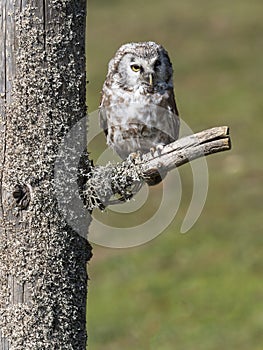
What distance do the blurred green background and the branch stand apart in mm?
4677

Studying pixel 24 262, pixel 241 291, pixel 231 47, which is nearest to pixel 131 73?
pixel 24 262

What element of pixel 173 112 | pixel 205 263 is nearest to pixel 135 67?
pixel 173 112

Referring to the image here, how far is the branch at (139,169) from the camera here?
12.4 feet

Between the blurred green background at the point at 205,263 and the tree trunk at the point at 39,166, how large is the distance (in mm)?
4834

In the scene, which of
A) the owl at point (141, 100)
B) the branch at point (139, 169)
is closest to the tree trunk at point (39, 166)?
the branch at point (139, 169)

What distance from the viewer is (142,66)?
4.92 meters

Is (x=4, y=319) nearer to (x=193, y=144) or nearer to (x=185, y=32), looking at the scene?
(x=193, y=144)

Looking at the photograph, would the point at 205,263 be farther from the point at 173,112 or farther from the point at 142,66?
the point at 142,66

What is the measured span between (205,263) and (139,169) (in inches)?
269

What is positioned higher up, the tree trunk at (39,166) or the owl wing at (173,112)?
the owl wing at (173,112)

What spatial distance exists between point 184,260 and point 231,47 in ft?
39.9

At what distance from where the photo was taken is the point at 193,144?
12.5ft

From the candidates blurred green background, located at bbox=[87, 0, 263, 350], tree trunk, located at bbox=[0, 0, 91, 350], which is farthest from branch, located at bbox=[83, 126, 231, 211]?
blurred green background, located at bbox=[87, 0, 263, 350]

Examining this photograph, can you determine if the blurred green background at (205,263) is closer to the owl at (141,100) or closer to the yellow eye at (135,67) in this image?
the owl at (141,100)
